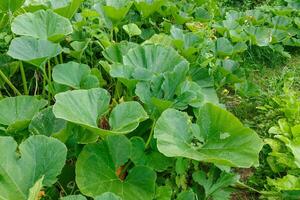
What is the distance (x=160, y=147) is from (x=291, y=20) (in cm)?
271

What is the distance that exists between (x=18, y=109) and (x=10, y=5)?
611 millimetres

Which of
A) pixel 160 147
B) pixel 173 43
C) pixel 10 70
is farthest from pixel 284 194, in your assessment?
pixel 10 70

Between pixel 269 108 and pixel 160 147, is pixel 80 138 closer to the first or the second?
pixel 160 147

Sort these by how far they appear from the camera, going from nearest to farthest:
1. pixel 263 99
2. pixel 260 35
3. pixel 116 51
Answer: pixel 116 51, pixel 263 99, pixel 260 35

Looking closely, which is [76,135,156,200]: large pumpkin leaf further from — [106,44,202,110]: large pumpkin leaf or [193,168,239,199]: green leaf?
[193,168,239,199]: green leaf

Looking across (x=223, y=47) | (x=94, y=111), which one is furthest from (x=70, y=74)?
(x=223, y=47)

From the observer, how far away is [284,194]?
204 cm

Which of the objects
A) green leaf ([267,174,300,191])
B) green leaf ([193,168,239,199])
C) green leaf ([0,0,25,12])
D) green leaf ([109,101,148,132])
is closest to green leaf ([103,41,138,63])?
green leaf ([0,0,25,12])

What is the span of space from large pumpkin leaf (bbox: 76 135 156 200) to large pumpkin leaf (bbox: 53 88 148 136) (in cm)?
8

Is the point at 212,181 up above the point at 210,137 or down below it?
below

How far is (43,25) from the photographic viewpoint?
2246 millimetres

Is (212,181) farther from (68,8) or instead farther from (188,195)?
(68,8)

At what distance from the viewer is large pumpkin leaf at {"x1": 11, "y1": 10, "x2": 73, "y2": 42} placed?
A: 218cm

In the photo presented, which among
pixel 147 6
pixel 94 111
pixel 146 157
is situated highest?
pixel 94 111
